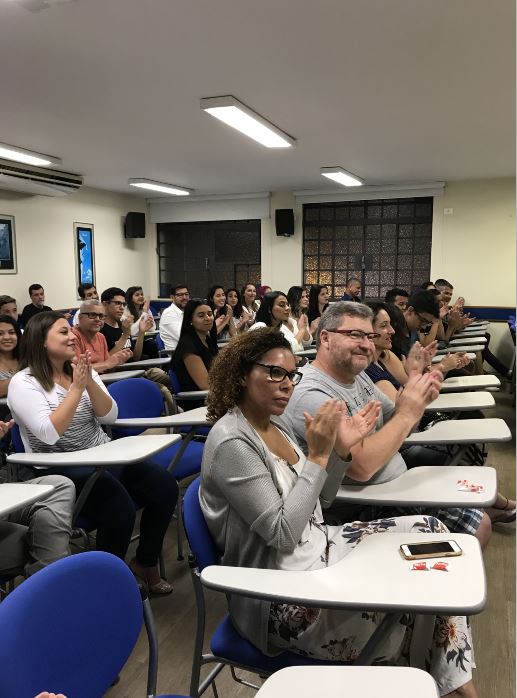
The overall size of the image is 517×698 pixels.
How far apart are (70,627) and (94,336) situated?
132 inches

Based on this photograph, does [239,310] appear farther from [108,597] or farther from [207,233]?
[108,597]

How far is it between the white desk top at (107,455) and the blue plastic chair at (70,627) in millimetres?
929

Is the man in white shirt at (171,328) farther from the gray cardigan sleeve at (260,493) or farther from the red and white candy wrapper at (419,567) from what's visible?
the red and white candy wrapper at (419,567)

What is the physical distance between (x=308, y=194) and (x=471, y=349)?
521cm

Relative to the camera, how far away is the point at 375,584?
130cm

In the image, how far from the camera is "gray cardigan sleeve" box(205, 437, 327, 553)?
4.94 ft

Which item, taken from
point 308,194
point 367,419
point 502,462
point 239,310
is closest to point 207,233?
point 308,194

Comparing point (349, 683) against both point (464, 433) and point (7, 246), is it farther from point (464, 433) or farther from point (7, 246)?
point (7, 246)

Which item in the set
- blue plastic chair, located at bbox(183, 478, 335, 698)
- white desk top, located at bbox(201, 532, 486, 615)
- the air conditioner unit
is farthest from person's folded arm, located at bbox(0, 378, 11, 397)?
the air conditioner unit

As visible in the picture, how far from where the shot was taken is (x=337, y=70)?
13.2 ft

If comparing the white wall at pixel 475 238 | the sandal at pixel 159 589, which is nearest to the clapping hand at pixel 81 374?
the sandal at pixel 159 589

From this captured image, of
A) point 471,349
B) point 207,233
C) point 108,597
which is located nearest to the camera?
point 108,597

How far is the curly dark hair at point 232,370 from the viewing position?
1.76 m

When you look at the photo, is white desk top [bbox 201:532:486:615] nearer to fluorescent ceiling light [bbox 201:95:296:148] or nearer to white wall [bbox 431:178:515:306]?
fluorescent ceiling light [bbox 201:95:296:148]
